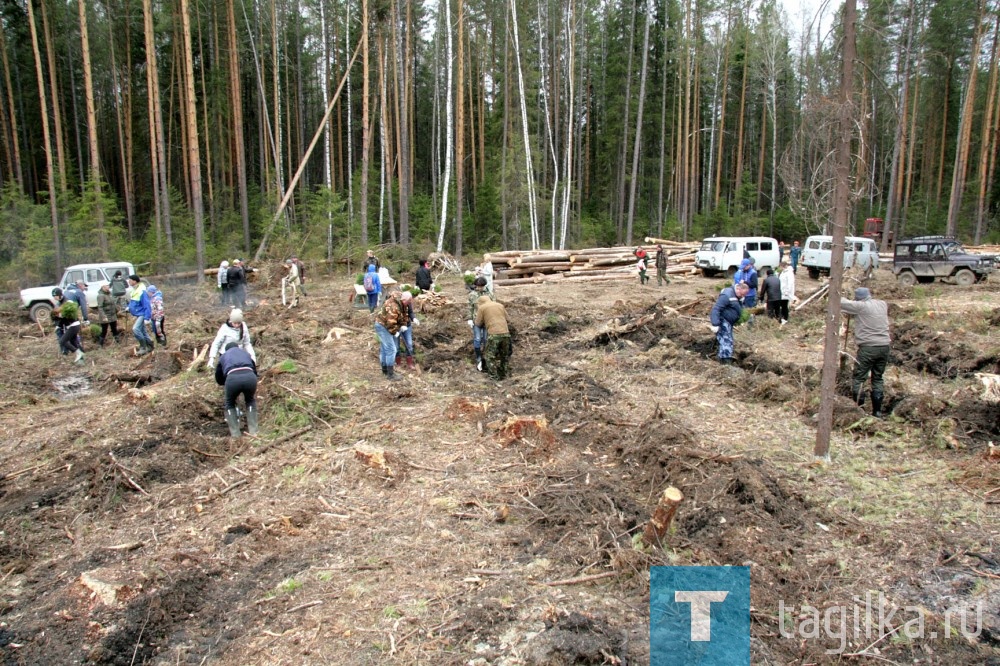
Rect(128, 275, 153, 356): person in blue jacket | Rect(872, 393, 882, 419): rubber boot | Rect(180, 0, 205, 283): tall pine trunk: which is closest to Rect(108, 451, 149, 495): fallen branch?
Rect(128, 275, 153, 356): person in blue jacket

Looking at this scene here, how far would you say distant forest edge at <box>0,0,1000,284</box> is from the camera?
24.9 meters

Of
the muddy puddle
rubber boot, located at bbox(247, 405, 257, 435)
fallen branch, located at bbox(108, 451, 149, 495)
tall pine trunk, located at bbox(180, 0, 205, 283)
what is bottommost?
the muddy puddle

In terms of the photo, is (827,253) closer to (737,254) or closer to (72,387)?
(737,254)

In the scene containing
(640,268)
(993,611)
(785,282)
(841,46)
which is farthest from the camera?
(640,268)

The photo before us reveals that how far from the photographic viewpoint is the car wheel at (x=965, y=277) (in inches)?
766

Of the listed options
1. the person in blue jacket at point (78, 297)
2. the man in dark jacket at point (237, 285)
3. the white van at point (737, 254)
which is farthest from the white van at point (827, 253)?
the person in blue jacket at point (78, 297)

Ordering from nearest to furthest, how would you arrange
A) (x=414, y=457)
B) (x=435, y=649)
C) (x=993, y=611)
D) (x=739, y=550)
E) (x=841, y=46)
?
(x=435, y=649)
(x=993, y=611)
(x=739, y=550)
(x=841, y=46)
(x=414, y=457)

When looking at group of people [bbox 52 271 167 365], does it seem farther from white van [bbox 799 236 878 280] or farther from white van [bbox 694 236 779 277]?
white van [bbox 799 236 878 280]

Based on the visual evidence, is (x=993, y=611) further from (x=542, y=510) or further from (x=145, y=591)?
(x=145, y=591)

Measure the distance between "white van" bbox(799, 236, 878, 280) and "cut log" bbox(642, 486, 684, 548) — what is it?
66.8 ft

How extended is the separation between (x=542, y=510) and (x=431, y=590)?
1.40 m

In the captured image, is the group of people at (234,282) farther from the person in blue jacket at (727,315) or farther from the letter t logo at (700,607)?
the letter t logo at (700,607)

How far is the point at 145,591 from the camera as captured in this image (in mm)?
4312

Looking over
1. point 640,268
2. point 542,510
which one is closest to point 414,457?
point 542,510
